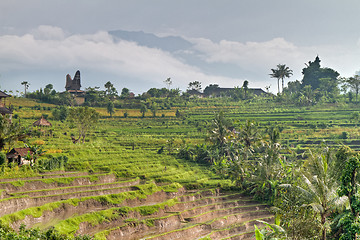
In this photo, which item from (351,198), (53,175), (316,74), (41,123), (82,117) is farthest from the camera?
(316,74)

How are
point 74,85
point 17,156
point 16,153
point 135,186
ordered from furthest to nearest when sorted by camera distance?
point 74,85 → point 135,186 → point 17,156 → point 16,153

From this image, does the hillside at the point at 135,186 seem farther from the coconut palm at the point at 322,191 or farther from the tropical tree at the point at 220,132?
the coconut palm at the point at 322,191

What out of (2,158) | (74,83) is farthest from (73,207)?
(74,83)

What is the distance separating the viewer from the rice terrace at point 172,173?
22938 mm

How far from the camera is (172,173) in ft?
167

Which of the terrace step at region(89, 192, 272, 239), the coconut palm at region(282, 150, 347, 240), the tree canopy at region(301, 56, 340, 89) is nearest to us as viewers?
the coconut palm at region(282, 150, 347, 240)

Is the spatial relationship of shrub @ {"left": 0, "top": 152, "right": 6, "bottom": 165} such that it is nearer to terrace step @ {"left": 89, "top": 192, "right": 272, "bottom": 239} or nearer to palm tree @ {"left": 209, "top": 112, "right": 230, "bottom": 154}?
terrace step @ {"left": 89, "top": 192, "right": 272, "bottom": 239}

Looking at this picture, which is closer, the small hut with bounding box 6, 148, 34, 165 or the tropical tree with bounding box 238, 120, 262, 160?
the small hut with bounding box 6, 148, 34, 165

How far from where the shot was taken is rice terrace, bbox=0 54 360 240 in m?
22.9

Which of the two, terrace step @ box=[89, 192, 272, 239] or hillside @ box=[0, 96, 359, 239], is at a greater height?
hillside @ box=[0, 96, 359, 239]

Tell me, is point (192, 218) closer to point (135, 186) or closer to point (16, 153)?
point (135, 186)

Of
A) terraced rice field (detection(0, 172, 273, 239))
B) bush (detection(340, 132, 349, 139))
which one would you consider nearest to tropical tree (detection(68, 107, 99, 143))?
terraced rice field (detection(0, 172, 273, 239))

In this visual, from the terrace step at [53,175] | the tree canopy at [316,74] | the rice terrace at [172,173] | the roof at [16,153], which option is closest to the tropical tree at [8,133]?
the rice terrace at [172,173]

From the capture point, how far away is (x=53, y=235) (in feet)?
63.5
